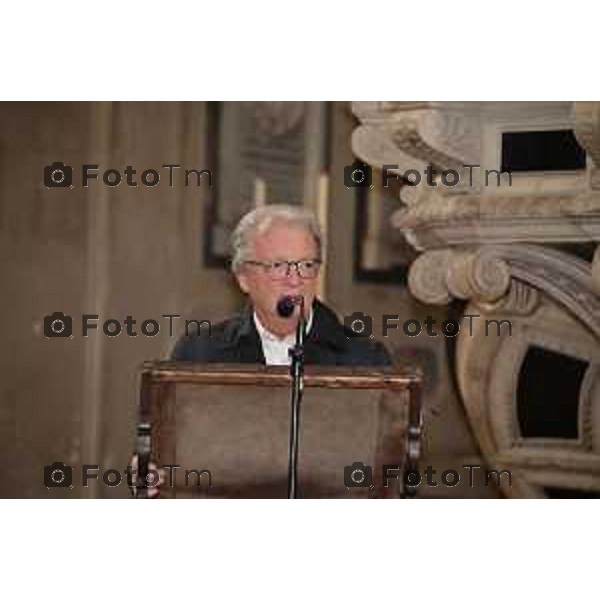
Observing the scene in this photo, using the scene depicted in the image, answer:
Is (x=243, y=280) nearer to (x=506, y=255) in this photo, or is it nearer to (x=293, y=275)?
(x=293, y=275)

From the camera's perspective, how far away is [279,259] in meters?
3.73

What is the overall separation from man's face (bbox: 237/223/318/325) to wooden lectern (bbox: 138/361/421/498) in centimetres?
53

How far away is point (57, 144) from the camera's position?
4066 millimetres

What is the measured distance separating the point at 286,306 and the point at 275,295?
0.03 metres

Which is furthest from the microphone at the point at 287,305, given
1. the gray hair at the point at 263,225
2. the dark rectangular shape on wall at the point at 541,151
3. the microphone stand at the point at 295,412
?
the dark rectangular shape on wall at the point at 541,151

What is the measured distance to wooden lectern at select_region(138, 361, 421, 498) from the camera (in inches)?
125

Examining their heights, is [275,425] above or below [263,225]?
below

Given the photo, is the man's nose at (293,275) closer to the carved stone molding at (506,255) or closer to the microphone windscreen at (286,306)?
the microphone windscreen at (286,306)

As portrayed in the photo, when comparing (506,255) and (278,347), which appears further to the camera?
(506,255)

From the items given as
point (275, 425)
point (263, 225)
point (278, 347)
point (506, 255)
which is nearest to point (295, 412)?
point (275, 425)

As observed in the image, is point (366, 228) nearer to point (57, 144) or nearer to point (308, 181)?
point (308, 181)
